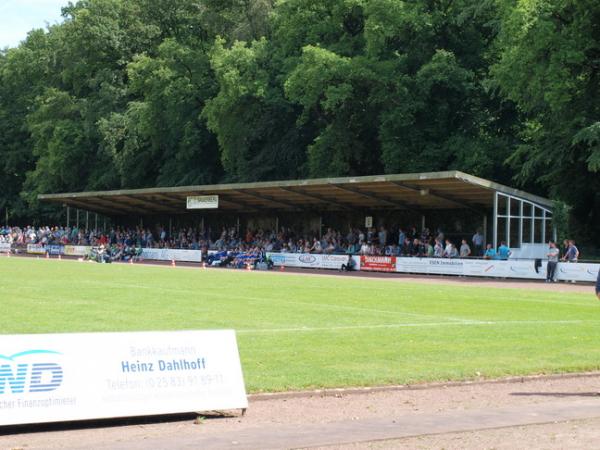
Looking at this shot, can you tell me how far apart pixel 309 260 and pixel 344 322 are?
28973 millimetres

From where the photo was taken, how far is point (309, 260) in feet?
157

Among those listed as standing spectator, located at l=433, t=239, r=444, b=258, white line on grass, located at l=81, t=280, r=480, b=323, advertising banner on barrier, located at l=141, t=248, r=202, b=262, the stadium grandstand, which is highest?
the stadium grandstand

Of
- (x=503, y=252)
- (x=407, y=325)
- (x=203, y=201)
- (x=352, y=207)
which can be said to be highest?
(x=203, y=201)

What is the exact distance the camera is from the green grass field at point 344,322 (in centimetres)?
1315

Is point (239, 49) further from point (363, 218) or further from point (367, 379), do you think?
point (367, 379)

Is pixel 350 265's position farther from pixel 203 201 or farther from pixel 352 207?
pixel 203 201

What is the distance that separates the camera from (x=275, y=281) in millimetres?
33906

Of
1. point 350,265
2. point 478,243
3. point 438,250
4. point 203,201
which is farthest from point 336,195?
point 203,201

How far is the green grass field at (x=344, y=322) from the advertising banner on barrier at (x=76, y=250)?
101ft

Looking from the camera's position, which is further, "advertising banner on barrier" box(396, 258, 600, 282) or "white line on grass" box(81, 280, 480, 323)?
"advertising banner on barrier" box(396, 258, 600, 282)

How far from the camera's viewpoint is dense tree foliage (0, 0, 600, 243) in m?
42.7

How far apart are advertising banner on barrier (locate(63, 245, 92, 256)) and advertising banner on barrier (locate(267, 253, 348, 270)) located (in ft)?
57.4

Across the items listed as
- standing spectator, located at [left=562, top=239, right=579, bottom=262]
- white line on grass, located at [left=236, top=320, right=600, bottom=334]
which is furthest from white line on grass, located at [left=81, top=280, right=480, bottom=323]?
standing spectator, located at [left=562, top=239, right=579, bottom=262]

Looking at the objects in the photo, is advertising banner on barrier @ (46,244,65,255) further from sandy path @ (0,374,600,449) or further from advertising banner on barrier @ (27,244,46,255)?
sandy path @ (0,374,600,449)
